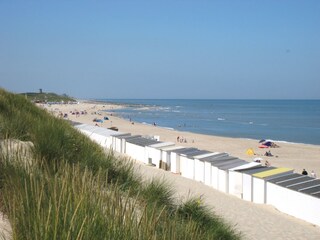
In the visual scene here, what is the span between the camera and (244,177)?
1245 cm

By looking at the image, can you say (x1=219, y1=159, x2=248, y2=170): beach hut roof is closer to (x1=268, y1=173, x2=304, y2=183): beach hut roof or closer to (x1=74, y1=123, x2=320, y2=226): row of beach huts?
(x1=74, y1=123, x2=320, y2=226): row of beach huts

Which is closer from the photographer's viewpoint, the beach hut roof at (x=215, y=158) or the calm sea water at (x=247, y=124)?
the beach hut roof at (x=215, y=158)

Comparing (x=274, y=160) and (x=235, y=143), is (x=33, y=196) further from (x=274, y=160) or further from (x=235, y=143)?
(x=235, y=143)

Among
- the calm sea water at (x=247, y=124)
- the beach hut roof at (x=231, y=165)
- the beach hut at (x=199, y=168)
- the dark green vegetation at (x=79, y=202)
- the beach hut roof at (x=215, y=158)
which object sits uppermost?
the dark green vegetation at (x=79, y=202)

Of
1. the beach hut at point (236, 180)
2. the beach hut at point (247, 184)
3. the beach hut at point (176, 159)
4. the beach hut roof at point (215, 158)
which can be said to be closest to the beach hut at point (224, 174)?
the beach hut at point (236, 180)

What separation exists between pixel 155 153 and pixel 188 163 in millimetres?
2541

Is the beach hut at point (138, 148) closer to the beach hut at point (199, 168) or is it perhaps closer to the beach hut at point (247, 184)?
the beach hut at point (199, 168)

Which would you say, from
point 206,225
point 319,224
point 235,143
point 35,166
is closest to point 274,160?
point 235,143

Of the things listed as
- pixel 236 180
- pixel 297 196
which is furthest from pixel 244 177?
pixel 297 196

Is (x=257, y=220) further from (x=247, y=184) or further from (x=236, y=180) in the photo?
(x=236, y=180)

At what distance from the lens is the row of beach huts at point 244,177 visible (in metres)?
10.5

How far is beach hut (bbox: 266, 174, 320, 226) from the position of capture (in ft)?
33.4

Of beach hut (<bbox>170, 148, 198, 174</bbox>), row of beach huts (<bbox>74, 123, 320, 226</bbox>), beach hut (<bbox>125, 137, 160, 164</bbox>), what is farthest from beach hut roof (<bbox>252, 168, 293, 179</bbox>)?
beach hut (<bbox>125, 137, 160, 164</bbox>)

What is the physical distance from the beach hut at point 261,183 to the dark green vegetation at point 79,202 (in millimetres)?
6721
